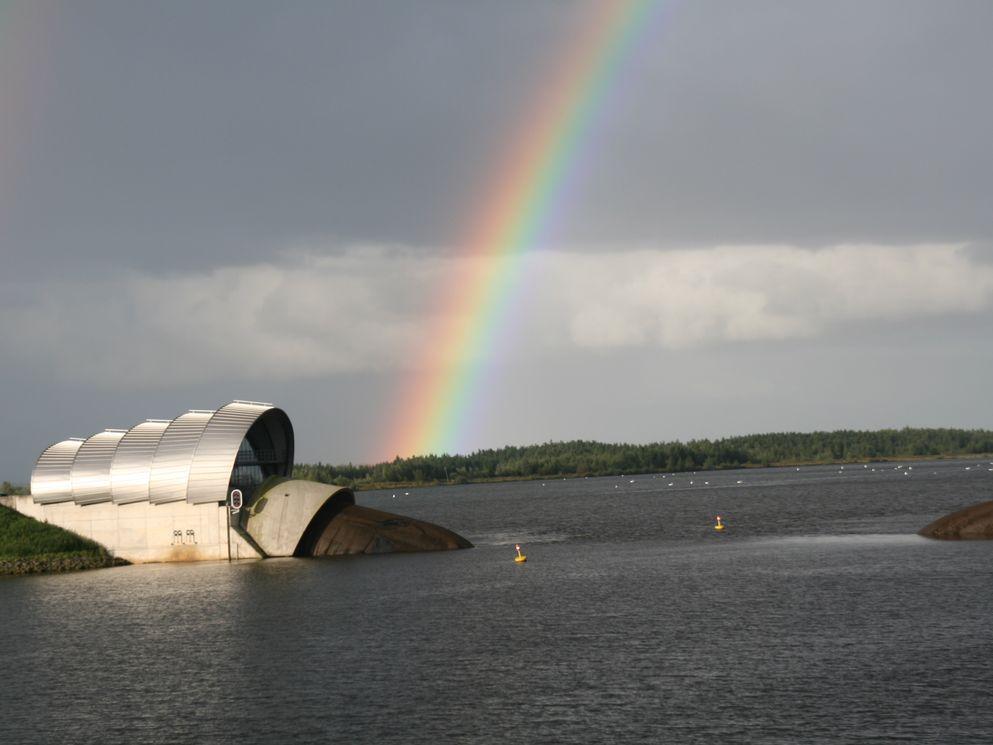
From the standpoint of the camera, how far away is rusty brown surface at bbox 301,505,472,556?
302ft

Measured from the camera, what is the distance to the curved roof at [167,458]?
89.6 metres

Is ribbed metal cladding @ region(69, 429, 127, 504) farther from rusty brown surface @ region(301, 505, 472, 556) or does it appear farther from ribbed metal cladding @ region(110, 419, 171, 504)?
rusty brown surface @ region(301, 505, 472, 556)

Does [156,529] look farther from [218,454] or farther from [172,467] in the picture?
[218,454]

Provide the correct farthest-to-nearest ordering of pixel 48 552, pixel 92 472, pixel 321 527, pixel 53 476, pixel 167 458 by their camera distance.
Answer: pixel 53 476 < pixel 92 472 < pixel 48 552 < pixel 321 527 < pixel 167 458

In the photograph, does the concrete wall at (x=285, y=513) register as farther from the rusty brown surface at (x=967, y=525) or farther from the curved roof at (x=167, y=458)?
the rusty brown surface at (x=967, y=525)

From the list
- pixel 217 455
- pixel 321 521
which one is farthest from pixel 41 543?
pixel 321 521

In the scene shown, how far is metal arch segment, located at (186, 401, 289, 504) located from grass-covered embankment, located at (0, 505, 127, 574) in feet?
35.0

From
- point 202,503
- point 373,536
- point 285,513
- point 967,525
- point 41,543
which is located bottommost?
point 967,525

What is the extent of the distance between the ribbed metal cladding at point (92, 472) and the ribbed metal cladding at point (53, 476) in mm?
1375

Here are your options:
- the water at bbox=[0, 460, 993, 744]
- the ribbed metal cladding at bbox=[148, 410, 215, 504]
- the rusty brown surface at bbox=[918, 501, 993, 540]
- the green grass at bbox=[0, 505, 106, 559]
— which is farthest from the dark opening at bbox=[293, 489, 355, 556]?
the rusty brown surface at bbox=[918, 501, 993, 540]

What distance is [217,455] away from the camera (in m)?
90.0

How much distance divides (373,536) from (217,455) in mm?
14428

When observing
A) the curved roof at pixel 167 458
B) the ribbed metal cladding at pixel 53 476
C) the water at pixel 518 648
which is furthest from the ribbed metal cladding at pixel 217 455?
the ribbed metal cladding at pixel 53 476

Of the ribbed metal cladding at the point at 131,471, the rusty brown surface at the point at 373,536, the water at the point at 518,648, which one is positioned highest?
the ribbed metal cladding at the point at 131,471
